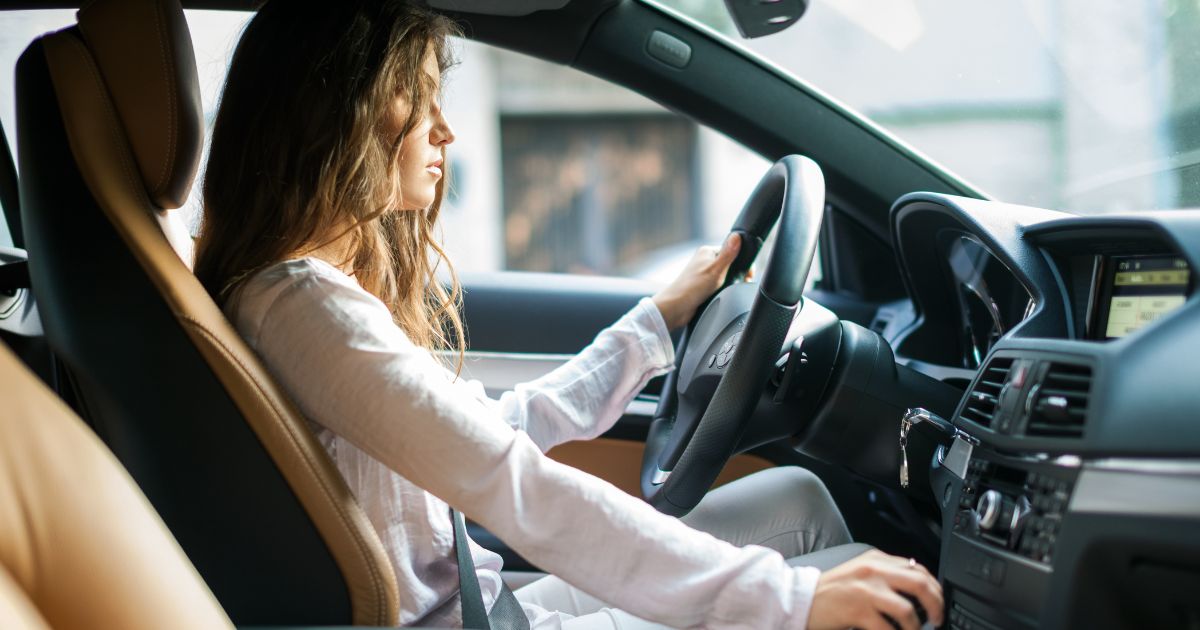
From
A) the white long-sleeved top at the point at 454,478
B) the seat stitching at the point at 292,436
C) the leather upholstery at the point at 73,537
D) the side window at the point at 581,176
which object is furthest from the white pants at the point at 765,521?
the side window at the point at 581,176

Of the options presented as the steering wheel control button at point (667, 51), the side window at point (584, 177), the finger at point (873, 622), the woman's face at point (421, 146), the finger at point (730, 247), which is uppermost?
the steering wheel control button at point (667, 51)

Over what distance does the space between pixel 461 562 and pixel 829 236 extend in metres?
1.04

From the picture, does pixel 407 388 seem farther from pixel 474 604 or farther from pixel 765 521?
pixel 765 521

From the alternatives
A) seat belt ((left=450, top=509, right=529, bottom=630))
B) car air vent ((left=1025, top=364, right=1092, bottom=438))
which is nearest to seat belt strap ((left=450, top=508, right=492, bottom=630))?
seat belt ((left=450, top=509, right=529, bottom=630))

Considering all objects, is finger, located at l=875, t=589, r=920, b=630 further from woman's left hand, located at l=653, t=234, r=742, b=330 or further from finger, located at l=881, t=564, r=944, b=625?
woman's left hand, located at l=653, t=234, r=742, b=330

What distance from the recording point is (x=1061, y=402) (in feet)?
3.03

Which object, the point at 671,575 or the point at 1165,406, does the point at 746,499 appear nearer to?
the point at 671,575

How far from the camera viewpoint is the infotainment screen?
3.40ft

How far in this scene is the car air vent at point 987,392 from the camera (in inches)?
41.9

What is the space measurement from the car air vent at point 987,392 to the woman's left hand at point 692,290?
49cm

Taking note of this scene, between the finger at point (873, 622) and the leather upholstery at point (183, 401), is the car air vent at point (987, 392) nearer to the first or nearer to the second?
the finger at point (873, 622)

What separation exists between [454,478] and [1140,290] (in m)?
0.72

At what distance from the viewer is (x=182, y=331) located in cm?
96

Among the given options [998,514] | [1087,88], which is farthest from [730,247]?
[1087,88]
